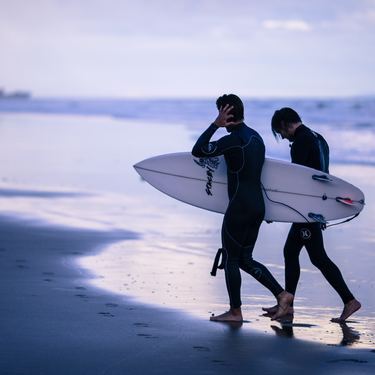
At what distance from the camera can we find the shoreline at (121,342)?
213 inches

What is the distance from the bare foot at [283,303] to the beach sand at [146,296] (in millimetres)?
88

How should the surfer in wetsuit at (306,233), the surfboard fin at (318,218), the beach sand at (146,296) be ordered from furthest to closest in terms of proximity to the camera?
the surfboard fin at (318,218) < the surfer in wetsuit at (306,233) < the beach sand at (146,296)

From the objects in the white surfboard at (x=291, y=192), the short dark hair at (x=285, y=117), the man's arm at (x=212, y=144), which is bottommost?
the white surfboard at (x=291, y=192)

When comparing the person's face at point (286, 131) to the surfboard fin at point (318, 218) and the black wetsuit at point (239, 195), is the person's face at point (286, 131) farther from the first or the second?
the surfboard fin at point (318, 218)

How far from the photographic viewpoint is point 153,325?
6.43 meters

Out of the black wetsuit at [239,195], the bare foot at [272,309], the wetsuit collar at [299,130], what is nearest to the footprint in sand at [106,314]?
the black wetsuit at [239,195]

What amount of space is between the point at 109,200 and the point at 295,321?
749 centimetres

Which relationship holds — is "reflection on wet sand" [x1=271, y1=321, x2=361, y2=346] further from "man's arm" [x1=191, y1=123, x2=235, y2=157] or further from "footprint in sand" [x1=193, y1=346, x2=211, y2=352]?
"man's arm" [x1=191, y1=123, x2=235, y2=157]

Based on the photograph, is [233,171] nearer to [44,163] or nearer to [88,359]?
[88,359]

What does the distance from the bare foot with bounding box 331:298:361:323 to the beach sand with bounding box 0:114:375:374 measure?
62 millimetres

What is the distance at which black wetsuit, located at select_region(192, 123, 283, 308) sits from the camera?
6.64 metres

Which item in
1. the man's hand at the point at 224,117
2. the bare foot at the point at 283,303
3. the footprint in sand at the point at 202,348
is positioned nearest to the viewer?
the footprint in sand at the point at 202,348

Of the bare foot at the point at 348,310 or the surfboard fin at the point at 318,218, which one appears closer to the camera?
the bare foot at the point at 348,310

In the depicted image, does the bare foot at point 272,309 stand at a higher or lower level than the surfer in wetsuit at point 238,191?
lower
